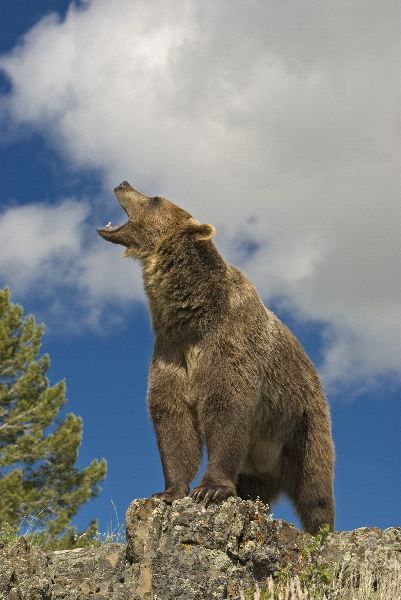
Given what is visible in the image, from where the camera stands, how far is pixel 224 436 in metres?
6.42

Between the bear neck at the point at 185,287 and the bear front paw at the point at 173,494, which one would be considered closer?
the bear front paw at the point at 173,494

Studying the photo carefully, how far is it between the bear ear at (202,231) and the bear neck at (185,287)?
0.05 meters

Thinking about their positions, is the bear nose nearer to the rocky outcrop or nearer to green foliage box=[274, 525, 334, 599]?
the rocky outcrop

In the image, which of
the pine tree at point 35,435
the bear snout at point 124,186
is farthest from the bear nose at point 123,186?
the pine tree at point 35,435

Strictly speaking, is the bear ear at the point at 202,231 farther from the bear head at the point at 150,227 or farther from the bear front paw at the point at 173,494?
the bear front paw at the point at 173,494

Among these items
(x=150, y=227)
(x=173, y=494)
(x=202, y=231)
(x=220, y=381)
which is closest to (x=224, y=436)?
(x=220, y=381)

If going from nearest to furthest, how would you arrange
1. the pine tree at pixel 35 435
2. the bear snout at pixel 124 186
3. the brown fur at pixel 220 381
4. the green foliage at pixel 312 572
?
the green foliage at pixel 312 572
the brown fur at pixel 220 381
the bear snout at pixel 124 186
the pine tree at pixel 35 435

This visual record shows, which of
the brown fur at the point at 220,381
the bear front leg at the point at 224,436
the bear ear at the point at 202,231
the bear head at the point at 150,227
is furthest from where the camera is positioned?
the bear head at the point at 150,227

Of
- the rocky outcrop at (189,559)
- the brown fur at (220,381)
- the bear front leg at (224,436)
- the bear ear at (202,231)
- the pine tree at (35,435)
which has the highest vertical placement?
the pine tree at (35,435)

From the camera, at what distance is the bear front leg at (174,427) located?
6598 mm

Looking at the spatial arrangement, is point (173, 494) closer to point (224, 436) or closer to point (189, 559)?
point (224, 436)

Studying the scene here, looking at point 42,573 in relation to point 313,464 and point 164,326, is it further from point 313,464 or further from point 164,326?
point 313,464

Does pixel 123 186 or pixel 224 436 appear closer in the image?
pixel 224 436

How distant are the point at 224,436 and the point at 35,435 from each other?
1700 cm
